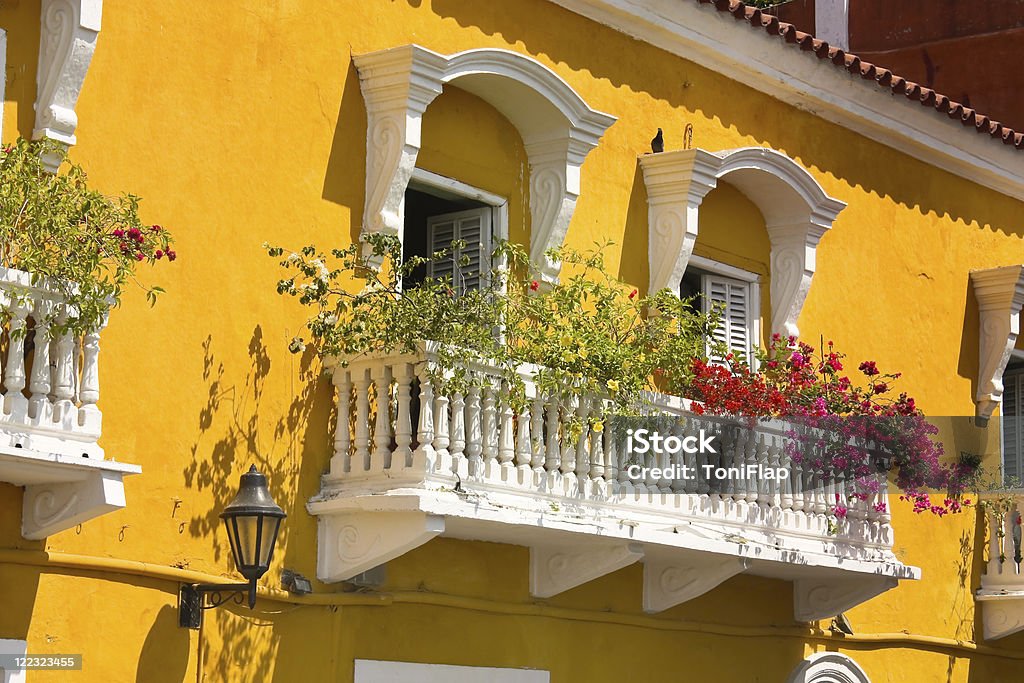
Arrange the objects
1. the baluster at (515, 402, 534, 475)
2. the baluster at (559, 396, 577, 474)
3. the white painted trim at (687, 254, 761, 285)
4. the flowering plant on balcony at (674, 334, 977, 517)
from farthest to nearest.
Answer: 1. the white painted trim at (687, 254, 761, 285)
2. the flowering plant on balcony at (674, 334, 977, 517)
3. the baluster at (559, 396, 577, 474)
4. the baluster at (515, 402, 534, 475)

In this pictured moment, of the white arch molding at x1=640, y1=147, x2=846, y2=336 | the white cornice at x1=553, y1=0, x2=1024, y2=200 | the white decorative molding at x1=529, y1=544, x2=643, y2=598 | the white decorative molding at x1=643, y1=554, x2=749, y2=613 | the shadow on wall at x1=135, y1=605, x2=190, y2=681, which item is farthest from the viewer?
the white cornice at x1=553, y1=0, x2=1024, y2=200

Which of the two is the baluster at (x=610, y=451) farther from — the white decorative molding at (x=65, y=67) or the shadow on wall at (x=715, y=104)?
the white decorative molding at (x=65, y=67)

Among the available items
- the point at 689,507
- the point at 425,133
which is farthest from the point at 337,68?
the point at 689,507

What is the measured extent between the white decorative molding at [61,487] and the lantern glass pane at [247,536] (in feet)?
2.07

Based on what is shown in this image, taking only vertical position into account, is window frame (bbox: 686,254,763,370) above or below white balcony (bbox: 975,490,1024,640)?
above

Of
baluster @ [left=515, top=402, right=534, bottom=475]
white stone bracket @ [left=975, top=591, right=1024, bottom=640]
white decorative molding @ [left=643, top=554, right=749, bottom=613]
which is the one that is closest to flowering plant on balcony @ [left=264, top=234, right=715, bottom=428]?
baluster @ [left=515, top=402, right=534, bottom=475]

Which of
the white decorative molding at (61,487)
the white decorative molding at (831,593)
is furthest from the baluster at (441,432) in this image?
the white decorative molding at (831,593)

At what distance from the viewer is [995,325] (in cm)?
1566

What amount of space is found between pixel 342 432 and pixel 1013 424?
819cm

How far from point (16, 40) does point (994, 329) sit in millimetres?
9356

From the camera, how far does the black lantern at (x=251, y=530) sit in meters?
9.05

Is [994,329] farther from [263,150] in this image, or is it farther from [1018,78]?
[263,150]

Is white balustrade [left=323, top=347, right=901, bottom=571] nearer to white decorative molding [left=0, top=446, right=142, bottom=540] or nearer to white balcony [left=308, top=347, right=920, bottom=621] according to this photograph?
white balcony [left=308, top=347, right=920, bottom=621]

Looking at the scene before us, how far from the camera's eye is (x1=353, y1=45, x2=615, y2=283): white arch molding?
1072 centimetres
